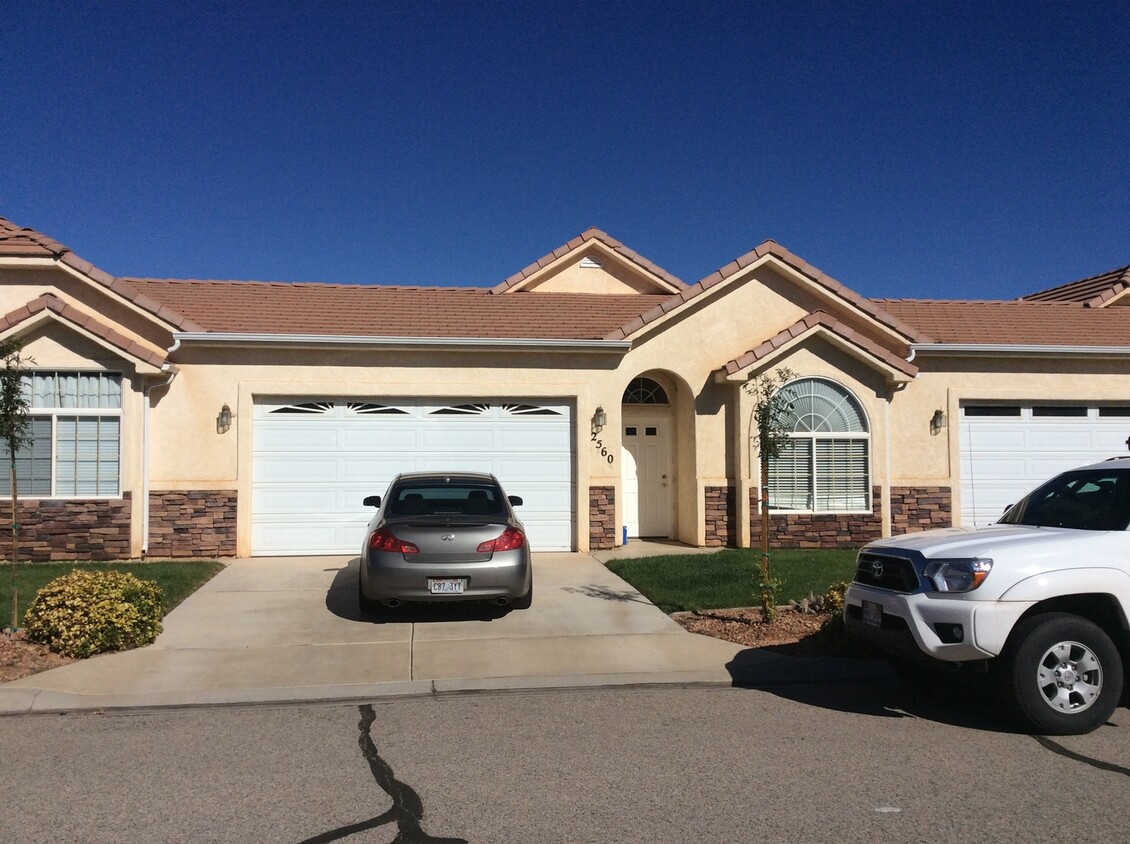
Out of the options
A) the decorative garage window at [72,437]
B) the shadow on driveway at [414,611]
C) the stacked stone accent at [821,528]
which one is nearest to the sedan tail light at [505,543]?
the shadow on driveway at [414,611]

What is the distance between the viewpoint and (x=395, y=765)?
5.32 m

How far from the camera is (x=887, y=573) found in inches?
251

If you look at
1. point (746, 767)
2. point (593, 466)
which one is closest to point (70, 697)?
point (746, 767)

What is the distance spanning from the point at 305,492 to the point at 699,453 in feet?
19.2

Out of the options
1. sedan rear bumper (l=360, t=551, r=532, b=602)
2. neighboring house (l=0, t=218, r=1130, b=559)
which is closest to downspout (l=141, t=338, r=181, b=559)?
neighboring house (l=0, t=218, r=1130, b=559)

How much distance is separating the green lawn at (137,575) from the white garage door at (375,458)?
4.32ft

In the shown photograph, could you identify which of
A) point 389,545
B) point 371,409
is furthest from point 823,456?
point 389,545

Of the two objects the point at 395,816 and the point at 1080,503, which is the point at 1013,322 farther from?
the point at 395,816

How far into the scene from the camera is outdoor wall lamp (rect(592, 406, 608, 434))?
13641 mm

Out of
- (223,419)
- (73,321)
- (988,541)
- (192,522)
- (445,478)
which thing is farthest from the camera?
(223,419)

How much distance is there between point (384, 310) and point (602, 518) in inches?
185

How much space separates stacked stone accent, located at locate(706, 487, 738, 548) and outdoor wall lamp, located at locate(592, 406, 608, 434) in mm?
1888

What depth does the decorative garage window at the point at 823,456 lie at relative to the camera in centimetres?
1388

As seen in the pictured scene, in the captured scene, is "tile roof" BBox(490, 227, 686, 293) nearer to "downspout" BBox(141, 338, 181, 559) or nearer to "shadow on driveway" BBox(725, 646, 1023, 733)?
"downspout" BBox(141, 338, 181, 559)
